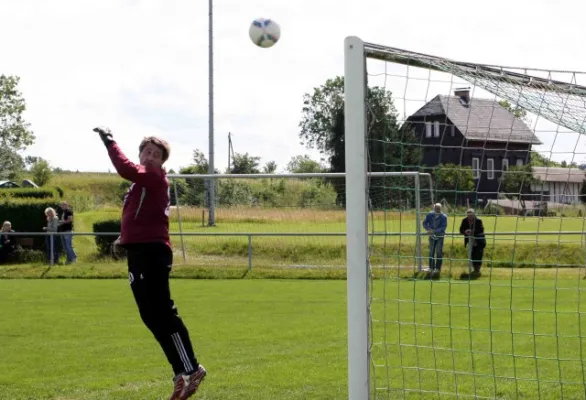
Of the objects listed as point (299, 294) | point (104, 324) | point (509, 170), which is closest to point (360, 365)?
point (509, 170)

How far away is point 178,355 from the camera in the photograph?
6.56 metres

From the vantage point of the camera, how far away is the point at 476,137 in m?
7.29

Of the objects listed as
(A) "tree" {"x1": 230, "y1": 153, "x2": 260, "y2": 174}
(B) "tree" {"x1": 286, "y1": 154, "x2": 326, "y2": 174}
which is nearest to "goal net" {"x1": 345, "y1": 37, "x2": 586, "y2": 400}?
(A) "tree" {"x1": 230, "y1": 153, "x2": 260, "y2": 174}

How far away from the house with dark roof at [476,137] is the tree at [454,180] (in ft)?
0.18

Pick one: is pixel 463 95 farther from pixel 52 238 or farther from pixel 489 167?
pixel 52 238

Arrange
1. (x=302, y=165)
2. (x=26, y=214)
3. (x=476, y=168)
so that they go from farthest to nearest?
(x=302, y=165) → (x=26, y=214) → (x=476, y=168)

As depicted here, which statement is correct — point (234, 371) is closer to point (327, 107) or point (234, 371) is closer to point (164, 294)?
point (164, 294)

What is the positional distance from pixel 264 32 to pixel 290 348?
7851 mm

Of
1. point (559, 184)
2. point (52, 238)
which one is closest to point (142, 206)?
point (559, 184)

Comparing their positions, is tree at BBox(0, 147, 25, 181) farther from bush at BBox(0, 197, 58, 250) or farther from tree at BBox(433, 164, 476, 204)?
tree at BBox(433, 164, 476, 204)

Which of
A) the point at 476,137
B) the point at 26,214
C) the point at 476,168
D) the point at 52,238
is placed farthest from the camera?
the point at 26,214

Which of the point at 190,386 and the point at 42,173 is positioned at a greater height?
the point at 42,173

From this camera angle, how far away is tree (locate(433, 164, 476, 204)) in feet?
24.5

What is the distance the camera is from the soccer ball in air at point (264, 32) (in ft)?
53.1
